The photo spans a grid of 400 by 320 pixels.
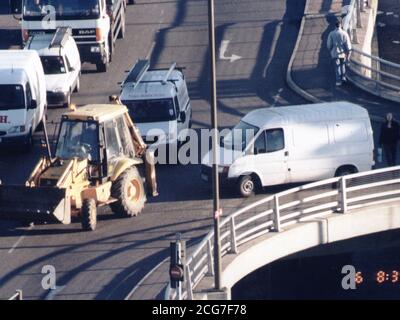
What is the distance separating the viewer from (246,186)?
32.3 meters

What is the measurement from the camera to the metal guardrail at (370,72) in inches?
1526

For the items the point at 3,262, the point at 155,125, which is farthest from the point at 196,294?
the point at 155,125

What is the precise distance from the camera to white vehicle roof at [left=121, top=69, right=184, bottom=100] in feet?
116

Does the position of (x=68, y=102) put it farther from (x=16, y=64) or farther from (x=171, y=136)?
(x=171, y=136)

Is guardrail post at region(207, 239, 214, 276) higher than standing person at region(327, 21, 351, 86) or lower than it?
lower

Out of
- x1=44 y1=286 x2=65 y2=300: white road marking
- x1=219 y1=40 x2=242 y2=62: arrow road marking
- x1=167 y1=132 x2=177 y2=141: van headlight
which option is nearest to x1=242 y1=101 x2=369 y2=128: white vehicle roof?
x1=167 y1=132 x2=177 y2=141: van headlight

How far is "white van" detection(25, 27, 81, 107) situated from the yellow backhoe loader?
7.50 m

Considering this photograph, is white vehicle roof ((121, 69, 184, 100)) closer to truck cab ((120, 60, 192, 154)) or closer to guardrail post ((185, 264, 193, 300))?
truck cab ((120, 60, 192, 154))

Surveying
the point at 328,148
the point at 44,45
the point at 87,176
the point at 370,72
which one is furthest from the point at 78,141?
the point at 370,72

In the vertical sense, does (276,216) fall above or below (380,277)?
above

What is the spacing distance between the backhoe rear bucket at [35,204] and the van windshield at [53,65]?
33.9ft

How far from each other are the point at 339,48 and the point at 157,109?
6.51 m

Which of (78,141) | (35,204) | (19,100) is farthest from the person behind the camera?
(19,100)
